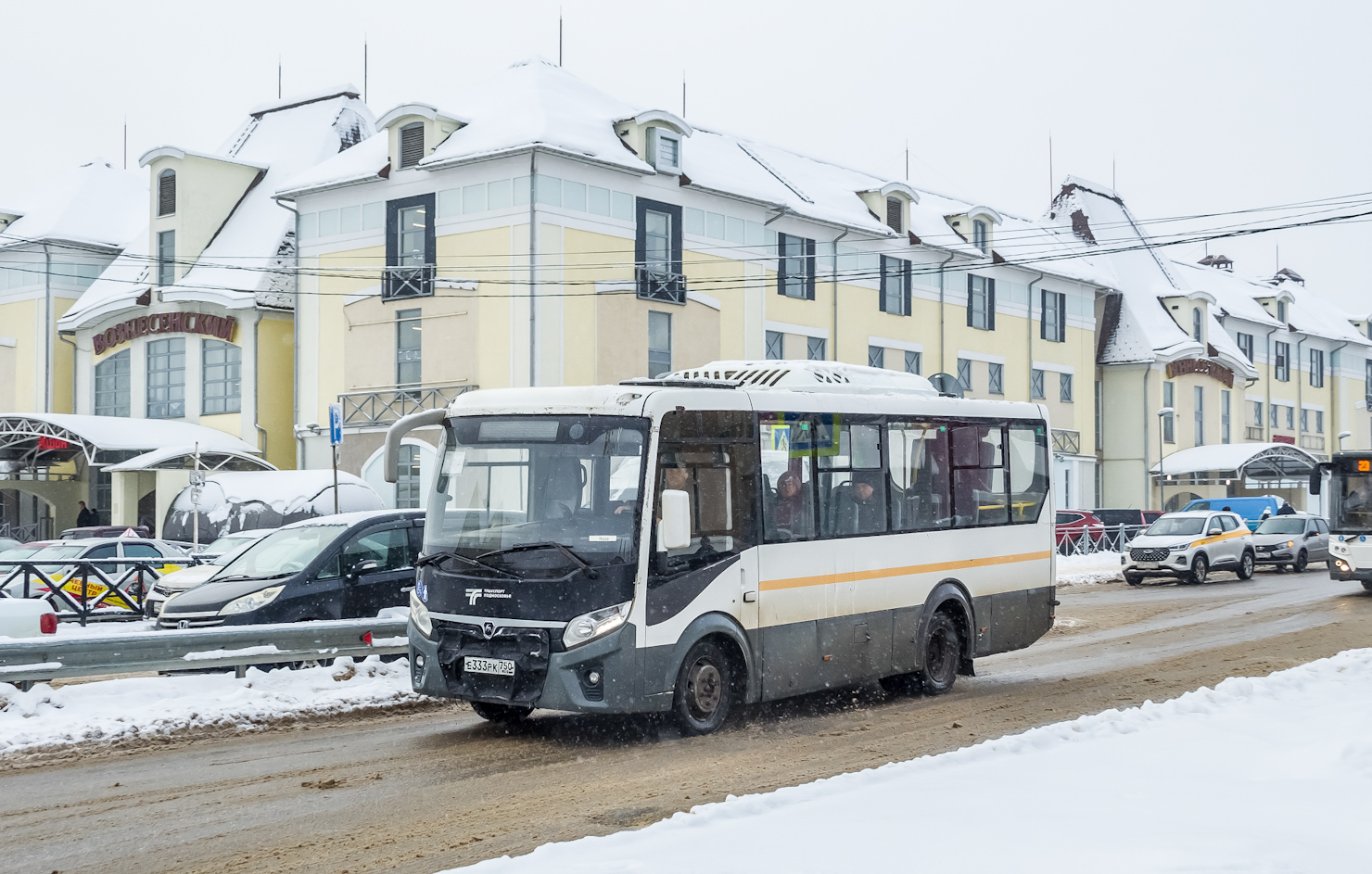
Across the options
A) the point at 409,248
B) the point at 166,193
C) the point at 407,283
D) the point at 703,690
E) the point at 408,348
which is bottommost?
the point at 703,690

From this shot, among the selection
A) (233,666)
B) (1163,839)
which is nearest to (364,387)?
(233,666)

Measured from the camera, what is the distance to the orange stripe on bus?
450 inches

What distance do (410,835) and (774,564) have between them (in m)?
4.65

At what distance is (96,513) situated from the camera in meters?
40.4

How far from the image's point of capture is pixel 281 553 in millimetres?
14625

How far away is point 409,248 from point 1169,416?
3432cm

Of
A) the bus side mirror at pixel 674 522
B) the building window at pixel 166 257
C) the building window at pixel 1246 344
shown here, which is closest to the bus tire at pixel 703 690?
the bus side mirror at pixel 674 522

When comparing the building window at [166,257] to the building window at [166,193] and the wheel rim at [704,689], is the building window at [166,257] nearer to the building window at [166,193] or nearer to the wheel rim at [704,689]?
the building window at [166,193]

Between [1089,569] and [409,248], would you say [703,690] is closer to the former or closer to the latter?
[409,248]

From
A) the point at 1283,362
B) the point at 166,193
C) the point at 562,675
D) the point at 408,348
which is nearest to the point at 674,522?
the point at 562,675

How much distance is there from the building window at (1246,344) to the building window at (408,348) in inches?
1660

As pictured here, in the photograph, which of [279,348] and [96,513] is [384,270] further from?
[96,513]

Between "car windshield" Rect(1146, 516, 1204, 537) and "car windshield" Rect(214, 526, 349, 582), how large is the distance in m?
22.4

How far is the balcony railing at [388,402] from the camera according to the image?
33981mm
